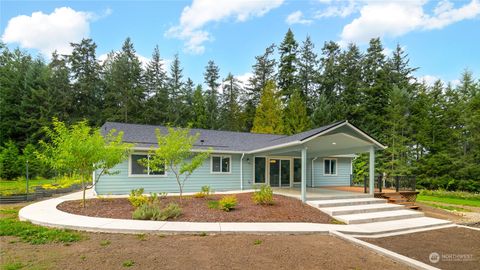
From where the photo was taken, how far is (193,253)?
200 inches

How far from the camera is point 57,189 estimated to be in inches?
559

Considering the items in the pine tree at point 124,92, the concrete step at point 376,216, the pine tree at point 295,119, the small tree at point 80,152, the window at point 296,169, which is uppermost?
the pine tree at point 124,92

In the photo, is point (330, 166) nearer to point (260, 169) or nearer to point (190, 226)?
point (260, 169)

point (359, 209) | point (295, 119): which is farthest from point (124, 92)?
point (359, 209)

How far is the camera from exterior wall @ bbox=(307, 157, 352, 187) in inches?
679

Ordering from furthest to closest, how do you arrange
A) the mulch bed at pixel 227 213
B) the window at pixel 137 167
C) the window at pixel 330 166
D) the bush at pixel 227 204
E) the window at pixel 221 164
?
1. the window at pixel 330 166
2. the window at pixel 221 164
3. the window at pixel 137 167
4. the bush at pixel 227 204
5. the mulch bed at pixel 227 213

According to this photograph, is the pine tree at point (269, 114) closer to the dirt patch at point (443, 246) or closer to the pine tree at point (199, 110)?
the pine tree at point (199, 110)

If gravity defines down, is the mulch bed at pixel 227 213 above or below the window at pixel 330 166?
below

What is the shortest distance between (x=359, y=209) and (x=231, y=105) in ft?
90.3

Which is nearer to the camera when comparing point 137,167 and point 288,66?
point 137,167

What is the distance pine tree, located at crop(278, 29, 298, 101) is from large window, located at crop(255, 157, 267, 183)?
20.3 meters

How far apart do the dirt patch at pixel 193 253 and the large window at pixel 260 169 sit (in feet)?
29.8

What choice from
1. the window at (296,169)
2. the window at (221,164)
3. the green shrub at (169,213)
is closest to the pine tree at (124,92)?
the window at (221,164)

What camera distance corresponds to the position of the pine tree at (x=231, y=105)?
34.2m
